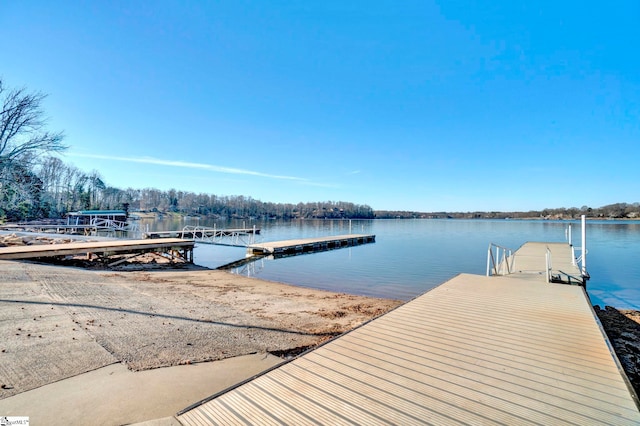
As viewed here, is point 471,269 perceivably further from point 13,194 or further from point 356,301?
point 13,194

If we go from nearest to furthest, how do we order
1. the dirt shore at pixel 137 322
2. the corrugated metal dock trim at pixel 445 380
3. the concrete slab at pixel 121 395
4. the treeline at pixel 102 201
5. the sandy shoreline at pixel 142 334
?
the corrugated metal dock trim at pixel 445 380
the concrete slab at pixel 121 395
the sandy shoreline at pixel 142 334
the dirt shore at pixel 137 322
the treeline at pixel 102 201

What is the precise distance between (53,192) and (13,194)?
116ft

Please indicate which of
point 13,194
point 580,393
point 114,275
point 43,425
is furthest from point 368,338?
point 13,194

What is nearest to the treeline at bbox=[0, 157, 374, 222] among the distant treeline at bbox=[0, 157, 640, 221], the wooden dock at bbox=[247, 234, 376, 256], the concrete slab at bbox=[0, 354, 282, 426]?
the distant treeline at bbox=[0, 157, 640, 221]

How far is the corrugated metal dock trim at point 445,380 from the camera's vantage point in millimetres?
2245

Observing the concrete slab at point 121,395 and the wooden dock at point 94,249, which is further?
the wooden dock at point 94,249

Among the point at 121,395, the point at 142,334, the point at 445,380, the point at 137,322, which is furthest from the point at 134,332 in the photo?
the point at 445,380

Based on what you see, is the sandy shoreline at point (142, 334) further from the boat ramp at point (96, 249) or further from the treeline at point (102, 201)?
Answer: the treeline at point (102, 201)

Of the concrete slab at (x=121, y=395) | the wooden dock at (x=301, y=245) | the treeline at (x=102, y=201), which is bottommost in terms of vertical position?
the wooden dock at (x=301, y=245)

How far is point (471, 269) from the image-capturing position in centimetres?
1550

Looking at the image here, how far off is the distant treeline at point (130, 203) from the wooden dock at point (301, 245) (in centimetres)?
1294

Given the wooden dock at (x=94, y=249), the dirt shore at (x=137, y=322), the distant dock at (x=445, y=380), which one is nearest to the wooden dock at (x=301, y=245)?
the wooden dock at (x=94, y=249)

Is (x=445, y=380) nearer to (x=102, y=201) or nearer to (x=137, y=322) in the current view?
(x=137, y=322)

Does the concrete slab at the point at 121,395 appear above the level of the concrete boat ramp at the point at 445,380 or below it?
below
